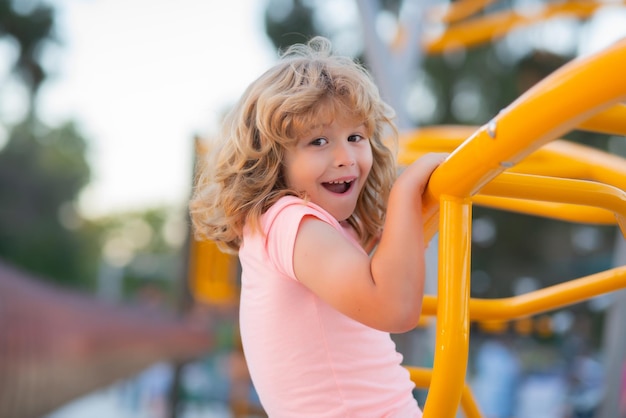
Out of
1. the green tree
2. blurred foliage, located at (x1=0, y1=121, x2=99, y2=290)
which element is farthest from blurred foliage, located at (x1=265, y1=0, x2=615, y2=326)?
blurred foliage, located at (x1=0, y1=121, x2=99, y2=290)

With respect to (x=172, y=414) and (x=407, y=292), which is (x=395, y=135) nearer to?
(x=407, y=292)

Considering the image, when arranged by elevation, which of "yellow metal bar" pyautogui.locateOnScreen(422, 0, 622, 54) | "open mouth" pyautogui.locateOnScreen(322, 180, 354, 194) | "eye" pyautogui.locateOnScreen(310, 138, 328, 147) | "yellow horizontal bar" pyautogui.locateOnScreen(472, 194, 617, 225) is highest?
"yellow metal bar" pyautogui.locateOnScreen(422, 0, 622, 54)

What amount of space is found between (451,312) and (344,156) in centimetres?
27

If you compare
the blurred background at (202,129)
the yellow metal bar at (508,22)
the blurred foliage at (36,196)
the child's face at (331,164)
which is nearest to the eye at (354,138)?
the child's face at (331,164)

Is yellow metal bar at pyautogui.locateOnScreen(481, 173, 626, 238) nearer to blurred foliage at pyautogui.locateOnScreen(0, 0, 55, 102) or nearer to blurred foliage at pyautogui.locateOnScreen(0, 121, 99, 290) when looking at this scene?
blurred foliage at pyautogui.locateOnScreen(0, 121, 99, 290)

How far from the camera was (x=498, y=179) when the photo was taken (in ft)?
2.20

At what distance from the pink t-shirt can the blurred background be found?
6.80ft

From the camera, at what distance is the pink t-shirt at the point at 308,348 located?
839 millimetres

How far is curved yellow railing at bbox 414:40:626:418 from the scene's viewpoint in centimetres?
53

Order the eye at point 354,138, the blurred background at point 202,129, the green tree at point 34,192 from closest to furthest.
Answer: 1. the eye at point 354,138
2. the blurred background at point 202,129
3. the green tree at point 34,192

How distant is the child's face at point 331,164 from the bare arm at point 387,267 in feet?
0.38

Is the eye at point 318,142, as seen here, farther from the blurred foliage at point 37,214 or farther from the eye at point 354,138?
the blurred foliage at point 37,214

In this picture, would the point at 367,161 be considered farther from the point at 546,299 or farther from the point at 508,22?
the point at 508,22

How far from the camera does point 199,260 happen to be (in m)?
4.00
